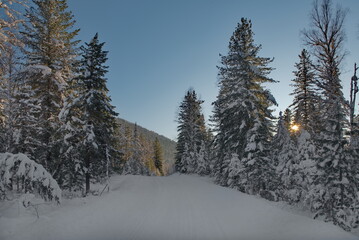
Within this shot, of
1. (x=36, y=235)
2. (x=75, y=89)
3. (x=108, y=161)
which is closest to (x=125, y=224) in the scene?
(x=36, y=235)

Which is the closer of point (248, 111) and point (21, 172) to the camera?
point (21, 172)

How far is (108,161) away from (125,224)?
8558mm

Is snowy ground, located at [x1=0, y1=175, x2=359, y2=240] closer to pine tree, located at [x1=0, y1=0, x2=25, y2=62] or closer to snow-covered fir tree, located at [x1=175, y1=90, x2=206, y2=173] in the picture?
pine tree, located at [x1=0, y1=0, x2=25, y2=62]

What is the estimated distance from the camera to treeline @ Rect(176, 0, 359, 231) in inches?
407

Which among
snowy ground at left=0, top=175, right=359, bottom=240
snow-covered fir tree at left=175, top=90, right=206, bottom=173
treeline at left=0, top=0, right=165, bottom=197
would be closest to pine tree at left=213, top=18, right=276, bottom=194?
snowy ground at left=0, top=175, right=359, bottom=240

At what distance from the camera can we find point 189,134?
39.3 metres

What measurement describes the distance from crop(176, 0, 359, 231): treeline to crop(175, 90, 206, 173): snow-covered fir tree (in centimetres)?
911

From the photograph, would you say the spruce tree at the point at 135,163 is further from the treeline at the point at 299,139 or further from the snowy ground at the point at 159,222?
the snowy ground at the point at 159,222

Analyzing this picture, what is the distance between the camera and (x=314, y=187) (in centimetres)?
1143

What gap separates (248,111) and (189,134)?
2098 cm

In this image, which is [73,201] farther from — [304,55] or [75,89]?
[304,55]

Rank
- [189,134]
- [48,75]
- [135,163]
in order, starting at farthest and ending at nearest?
[135,163] → [189,134] → [48,75]

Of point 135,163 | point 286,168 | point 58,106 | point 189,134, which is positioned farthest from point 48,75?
point 135,163

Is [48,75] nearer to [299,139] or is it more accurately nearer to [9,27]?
[9,27]
